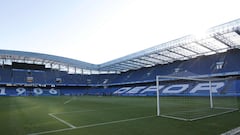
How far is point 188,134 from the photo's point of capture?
19.4ft

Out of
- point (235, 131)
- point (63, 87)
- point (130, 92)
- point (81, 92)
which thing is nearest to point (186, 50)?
point (130, 92)

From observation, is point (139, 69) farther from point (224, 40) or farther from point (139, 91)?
point (224, 40)

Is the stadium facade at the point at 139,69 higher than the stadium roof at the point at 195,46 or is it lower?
lower

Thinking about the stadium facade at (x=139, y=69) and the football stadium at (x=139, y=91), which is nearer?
the football stadium at (x=139, y=91)

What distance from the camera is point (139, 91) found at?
46469mm

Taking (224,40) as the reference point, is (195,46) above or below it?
below

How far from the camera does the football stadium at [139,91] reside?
748 centimetres

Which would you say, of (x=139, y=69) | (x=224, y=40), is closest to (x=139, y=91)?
(x=139, y=69)

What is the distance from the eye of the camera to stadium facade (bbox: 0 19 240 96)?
3088 centimetres

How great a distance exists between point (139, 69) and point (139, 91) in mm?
12871

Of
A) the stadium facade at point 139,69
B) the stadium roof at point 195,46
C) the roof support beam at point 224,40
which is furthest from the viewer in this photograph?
the stadium facade at point 139,69

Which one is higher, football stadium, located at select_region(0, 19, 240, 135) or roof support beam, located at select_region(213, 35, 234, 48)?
roof support beam, located at select_region(213, 35, 234, 48)

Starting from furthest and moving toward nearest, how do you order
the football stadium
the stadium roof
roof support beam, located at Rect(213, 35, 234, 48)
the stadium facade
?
the stadium facade, roof support beam, located at Rect(213, 35, 234, 48), the stadium roof, the football stadium

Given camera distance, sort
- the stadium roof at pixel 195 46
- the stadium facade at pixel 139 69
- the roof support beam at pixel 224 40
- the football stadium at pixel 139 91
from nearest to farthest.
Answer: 1. the football stadium at pixel 139 91
2. the stadium roof at pixel 195 46
3. the roof support beam at pixel 224 40
4. the stadium facade at pixel 139 69
